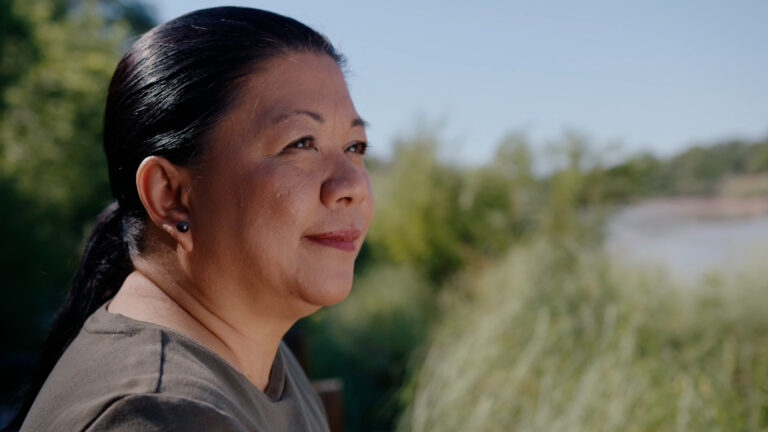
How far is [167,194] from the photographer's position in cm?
113

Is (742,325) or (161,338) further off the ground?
(161,338)

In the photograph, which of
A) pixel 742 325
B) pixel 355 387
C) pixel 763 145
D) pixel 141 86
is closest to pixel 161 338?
pixel 141 86

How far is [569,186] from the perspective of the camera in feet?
25.7

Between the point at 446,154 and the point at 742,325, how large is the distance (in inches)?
233

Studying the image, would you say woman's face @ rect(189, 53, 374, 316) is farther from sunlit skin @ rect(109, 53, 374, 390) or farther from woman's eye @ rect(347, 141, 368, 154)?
woman's eye @ rect(347, 141, 368, 154)

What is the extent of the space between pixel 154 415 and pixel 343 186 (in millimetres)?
499

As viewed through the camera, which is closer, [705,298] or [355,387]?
[705,298]

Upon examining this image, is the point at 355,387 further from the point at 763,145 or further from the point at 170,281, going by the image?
the point at 170,281

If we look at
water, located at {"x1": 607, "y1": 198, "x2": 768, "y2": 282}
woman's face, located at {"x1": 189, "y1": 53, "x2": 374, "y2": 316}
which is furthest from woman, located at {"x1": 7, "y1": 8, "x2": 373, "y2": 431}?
water, located at {"x1": 607, "y1": 198, "x2": 768, "y2": 282}

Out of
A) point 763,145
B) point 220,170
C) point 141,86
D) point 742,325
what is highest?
point 141,86

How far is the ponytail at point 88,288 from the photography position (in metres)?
1.31

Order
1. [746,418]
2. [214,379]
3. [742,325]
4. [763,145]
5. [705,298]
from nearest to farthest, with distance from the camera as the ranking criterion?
1. [214,379]
2. [746,418]
3. [742,325]
4. [705,298]
5. [763,145]

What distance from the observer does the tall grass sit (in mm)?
Answer: 3193

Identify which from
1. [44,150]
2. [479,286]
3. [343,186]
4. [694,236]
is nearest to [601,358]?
[343,186]
